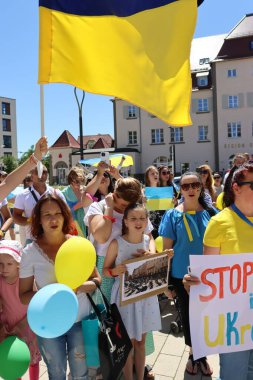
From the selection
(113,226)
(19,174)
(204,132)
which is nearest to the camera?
(19,174)

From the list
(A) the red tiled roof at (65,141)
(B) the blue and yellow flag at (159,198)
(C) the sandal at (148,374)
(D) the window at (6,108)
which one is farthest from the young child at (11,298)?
(D) the window at (6,108)

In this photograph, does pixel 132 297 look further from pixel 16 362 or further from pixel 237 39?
pixel 237 39

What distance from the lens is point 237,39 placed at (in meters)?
35.3

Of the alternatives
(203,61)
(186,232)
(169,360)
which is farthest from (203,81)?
(169,360)

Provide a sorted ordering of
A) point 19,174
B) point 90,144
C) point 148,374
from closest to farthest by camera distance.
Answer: point 19,174
point 148,374
point 90,144

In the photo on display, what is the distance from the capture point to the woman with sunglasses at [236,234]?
2.26 meters

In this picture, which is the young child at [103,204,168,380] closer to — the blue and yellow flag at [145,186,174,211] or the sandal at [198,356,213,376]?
the sandal at [198,356,213,376]

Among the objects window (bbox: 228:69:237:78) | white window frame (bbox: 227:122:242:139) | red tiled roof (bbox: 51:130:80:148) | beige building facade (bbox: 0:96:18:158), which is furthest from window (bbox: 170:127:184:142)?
beige building facade (bbox: 0:96:18:158)

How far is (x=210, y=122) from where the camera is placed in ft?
119

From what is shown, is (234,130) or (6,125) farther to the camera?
(6,125)

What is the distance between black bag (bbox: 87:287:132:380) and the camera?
7.68 ft

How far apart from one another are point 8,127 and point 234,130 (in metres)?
55.4

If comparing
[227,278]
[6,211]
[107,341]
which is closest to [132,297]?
[107,341]

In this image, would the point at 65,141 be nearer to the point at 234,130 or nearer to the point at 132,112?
the point at 132,112
